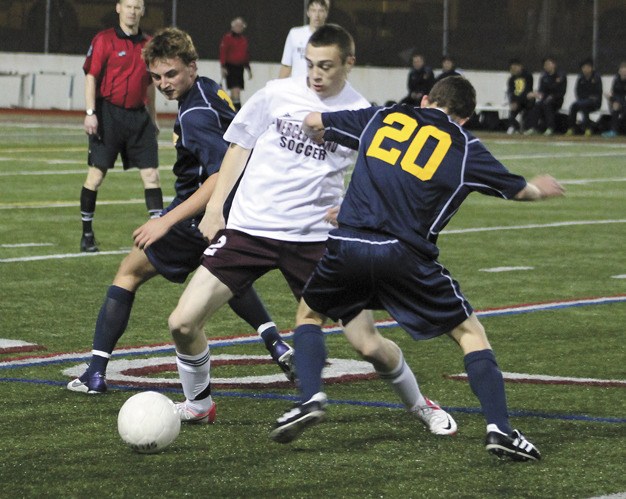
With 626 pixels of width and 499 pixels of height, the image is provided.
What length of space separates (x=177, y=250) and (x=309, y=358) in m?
1.22

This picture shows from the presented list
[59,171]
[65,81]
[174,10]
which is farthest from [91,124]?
[65,81]

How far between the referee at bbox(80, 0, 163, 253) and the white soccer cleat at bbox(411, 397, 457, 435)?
7184 millimetres

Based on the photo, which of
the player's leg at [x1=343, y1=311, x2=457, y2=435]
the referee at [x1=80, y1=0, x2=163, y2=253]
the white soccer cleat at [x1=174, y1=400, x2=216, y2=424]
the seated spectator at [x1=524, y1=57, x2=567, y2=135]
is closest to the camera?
the player's leg at [x1=343, y1=311, x2=457, y2=435]

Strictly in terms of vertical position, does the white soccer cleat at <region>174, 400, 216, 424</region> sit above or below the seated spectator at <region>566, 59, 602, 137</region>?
below

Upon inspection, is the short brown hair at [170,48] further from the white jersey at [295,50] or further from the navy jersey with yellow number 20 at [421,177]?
the white jersey at [295,50]

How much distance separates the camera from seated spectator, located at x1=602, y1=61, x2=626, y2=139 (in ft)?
102

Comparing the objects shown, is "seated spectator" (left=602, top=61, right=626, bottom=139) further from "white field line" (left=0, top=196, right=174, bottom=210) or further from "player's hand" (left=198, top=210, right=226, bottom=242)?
"player's hand" (left=198, top=210, right=226, bottom=242)

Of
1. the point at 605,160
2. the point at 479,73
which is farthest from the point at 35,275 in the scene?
the point at 479,73

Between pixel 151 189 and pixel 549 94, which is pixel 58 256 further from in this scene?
pixel 549 94

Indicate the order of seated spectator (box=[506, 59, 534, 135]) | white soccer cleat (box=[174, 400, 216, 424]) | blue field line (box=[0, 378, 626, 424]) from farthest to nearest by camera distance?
seated spectator (box=[506, 59, 534, 135]), blue field line (box=[0, 378, 626, 424]), white soccer cleat (box=[174, 400, 216, 424])

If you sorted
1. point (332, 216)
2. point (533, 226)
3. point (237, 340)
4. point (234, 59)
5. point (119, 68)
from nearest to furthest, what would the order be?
point (332, 216) < point (237, 340) < point (119, 68) < point (533, 226) < point (234, 59)

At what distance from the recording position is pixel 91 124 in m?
13.3

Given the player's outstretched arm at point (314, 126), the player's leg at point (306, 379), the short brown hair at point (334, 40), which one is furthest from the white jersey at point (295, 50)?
the player's leg at point (306, 379)

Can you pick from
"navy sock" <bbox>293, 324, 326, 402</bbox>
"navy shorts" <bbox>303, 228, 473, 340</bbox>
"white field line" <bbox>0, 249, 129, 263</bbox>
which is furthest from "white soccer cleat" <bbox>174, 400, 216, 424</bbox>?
"white field line" <bbox>0, 249, 129, 263</bbox>
